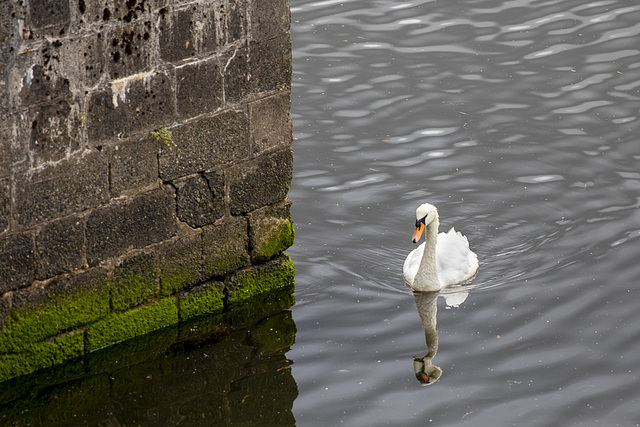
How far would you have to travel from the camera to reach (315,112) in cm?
1217

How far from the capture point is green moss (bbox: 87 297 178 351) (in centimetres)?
797

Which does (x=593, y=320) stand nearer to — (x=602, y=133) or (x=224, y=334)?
(x=224, y=334)

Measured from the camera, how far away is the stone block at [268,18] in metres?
8.00

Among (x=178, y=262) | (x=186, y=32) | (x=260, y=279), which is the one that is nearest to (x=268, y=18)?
(x=186, y=32)

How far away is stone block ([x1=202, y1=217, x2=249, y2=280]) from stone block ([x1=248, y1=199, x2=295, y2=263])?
78mm

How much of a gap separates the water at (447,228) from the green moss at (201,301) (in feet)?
1.03

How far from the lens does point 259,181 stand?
335 inches

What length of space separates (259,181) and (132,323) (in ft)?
4.67

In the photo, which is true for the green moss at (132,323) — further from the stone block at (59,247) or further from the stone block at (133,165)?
the stone block at (133,165)

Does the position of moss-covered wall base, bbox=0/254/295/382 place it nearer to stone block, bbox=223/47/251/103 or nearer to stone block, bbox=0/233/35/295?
stone block, bbox=0/233/35/295

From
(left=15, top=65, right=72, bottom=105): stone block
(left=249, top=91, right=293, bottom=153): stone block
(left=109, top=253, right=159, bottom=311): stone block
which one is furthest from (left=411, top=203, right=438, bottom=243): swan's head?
(left=15, top=65, right=72, bottom=105): stone block

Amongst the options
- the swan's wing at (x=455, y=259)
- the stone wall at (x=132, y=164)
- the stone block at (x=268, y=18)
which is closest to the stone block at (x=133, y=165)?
the stone wall at (x=132, y=164)

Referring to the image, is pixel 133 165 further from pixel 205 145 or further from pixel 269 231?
pixel 269 231

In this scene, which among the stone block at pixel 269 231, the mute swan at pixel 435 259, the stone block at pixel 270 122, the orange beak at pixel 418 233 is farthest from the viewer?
the mute swan at pixel 435 259
